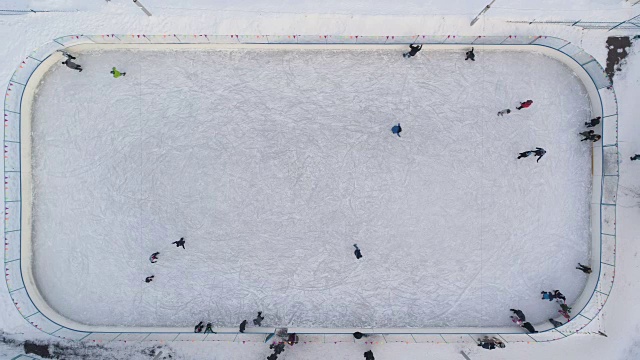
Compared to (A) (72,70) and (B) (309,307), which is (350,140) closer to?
(B) (309,307)

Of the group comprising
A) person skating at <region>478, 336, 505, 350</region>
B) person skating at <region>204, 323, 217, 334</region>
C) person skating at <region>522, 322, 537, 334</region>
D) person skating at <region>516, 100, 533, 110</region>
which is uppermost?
person skating at <region>516, 100, 533, 110</region>

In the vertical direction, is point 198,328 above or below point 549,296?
below

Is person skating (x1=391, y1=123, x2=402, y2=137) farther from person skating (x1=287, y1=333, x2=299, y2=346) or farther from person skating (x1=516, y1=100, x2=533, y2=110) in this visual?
person skating (x1=287, y1=333, x2=299, y2=346)

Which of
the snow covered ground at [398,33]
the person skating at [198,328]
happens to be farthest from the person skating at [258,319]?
the person skating at [198,328]

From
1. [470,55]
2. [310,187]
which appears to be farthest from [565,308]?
[310,187]

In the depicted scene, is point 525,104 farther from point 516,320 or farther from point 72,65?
point 72,65

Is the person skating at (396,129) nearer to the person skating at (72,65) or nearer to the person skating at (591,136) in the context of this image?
the person skating at (591,136)

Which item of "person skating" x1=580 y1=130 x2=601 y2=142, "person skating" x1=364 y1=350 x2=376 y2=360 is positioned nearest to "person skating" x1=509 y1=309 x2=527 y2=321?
"person skating" x1=364 y1=350 x2=376 y2=360

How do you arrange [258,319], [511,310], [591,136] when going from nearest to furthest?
[591,136] → [258,319] → [511,310]
